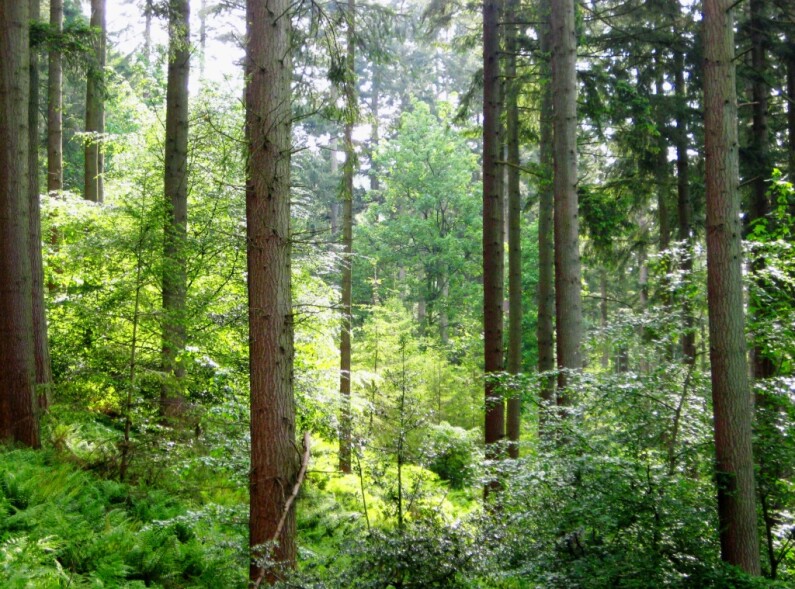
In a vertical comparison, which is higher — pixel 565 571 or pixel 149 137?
pixel 149 137

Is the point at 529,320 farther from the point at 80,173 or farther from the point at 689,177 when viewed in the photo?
the point at 80,173

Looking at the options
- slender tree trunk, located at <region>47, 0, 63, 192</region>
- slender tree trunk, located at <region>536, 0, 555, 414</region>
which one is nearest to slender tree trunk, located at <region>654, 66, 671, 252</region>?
slender tree trunk, located at <region>536, 0, 555, 414</region>

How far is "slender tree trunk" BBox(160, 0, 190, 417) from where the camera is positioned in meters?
7.52

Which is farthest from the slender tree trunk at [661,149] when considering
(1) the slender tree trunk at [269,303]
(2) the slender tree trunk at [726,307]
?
(1) the slender tree trunk at [269,303]

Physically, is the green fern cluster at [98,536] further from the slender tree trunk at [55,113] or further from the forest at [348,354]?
the slender tree trunk at [55,113]

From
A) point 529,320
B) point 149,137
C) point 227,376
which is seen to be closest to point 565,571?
point 227,376

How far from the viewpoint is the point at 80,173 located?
27109 mm

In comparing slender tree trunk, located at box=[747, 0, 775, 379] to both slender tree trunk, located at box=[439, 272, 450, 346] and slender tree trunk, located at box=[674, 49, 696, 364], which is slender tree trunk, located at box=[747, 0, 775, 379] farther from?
slender tree trunk, located at box=[439, 272, 450, 346]

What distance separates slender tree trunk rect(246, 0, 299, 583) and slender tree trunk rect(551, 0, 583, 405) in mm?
4447

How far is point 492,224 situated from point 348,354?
204 inches

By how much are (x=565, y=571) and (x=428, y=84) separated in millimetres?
37120

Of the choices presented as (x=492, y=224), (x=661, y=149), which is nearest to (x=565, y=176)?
(x=492, y=224)

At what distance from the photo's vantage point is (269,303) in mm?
5160

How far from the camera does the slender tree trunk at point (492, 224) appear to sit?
392 inches
